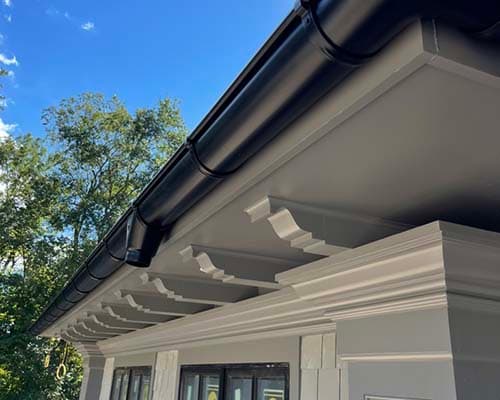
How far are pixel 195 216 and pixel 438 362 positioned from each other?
775mm

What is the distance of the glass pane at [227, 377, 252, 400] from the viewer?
2.57m

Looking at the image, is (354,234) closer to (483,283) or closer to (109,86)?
(483,283)

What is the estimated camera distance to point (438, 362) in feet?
3.72

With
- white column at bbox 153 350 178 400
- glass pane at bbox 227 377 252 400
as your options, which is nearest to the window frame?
white column at bbox 153 350 178 400

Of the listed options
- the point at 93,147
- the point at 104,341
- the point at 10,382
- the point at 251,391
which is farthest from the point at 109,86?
the point at 251,391

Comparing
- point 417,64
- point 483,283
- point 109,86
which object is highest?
point 109,86

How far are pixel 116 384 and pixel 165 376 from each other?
1.77m

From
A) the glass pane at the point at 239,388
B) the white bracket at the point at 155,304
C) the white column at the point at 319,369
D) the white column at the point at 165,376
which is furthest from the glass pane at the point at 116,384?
the white column at the point at 319,369

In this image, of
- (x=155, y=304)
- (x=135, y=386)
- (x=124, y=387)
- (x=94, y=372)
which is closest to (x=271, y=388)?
(x=155, y=304)

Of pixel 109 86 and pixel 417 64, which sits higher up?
pixel 109 86

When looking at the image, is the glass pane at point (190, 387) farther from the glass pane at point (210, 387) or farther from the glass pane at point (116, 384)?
the glass pane at point (116, 384)

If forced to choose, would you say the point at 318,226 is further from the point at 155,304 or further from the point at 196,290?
the point at 155,304

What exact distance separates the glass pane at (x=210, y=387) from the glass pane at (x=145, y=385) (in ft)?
3.75

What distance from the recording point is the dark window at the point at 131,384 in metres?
4.15
